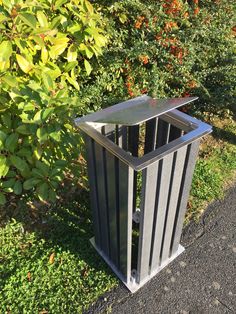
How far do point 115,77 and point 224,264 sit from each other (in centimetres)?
217

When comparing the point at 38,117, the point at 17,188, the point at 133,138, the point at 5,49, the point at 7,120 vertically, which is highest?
the point at 5,49

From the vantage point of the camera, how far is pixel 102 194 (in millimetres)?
2133

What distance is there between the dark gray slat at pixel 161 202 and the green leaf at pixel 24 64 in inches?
44.1

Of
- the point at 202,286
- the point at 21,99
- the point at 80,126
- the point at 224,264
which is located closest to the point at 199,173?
the point at 224,264

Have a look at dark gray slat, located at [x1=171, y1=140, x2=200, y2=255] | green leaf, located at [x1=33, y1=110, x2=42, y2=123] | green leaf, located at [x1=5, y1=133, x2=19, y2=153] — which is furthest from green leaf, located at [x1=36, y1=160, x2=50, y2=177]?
dark gray slat, located at [x1=171, y1=140, x2=200, y2=255]

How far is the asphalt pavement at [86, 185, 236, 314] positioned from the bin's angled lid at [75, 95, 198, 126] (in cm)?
138

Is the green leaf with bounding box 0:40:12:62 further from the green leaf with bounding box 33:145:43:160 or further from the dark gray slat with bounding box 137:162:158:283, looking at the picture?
the dark gray slat with bounding box 137:162:158:283

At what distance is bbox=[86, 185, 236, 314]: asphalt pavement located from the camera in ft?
7.63

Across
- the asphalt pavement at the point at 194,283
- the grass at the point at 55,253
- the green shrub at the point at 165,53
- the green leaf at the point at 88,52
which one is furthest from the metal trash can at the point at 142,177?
the green shrub at the point at 165,53

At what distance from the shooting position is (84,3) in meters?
Result: 2.38

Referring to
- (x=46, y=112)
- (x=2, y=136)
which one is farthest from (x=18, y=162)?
(x=46, y=112)

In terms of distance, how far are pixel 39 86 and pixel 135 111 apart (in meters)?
0.66

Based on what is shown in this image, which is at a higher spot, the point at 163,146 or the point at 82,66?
the point at 163,146

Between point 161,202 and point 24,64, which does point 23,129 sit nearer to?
point 24,64
